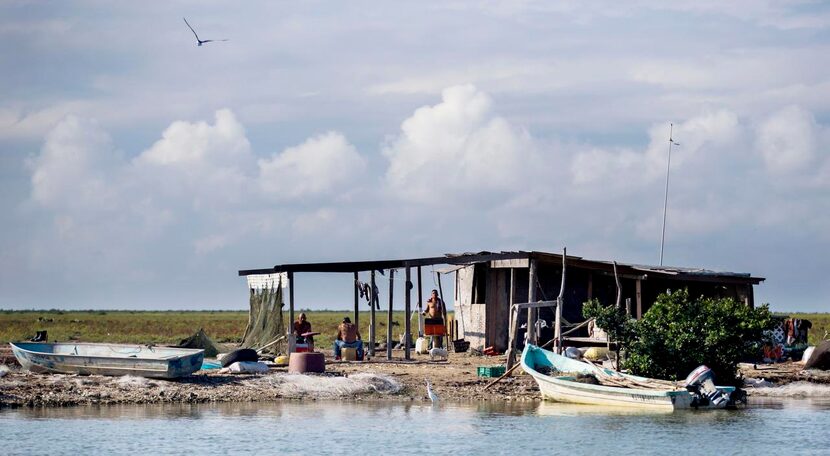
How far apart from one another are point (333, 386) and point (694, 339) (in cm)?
732

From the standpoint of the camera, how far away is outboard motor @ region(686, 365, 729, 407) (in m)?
22.8

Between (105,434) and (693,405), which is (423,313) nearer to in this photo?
(693,405)

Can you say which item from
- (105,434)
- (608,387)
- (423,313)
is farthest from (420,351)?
(105,434)

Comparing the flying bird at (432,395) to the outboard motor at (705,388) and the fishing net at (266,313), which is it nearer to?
the outboard motor at (705,388)

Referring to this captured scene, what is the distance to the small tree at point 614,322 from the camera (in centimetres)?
2409

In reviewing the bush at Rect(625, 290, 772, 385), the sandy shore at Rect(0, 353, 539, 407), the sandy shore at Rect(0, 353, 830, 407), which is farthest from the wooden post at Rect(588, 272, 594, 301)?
the bush at Rect(625, 290, 772, 385)

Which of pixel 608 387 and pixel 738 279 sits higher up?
pixel 738 279

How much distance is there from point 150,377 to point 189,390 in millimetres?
1016

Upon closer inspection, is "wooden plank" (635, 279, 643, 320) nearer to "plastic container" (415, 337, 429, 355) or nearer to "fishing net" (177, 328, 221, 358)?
"plastic container" (415, 337, 429, 355)

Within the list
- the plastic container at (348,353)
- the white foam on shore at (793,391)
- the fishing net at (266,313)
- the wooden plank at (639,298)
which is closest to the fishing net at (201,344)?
the fishing net at (266,313)

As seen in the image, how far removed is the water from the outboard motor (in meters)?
0.25

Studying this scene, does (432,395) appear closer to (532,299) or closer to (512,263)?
(532,299)

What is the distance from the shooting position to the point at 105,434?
20.1m

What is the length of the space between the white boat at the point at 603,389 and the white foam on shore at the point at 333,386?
2.95m
